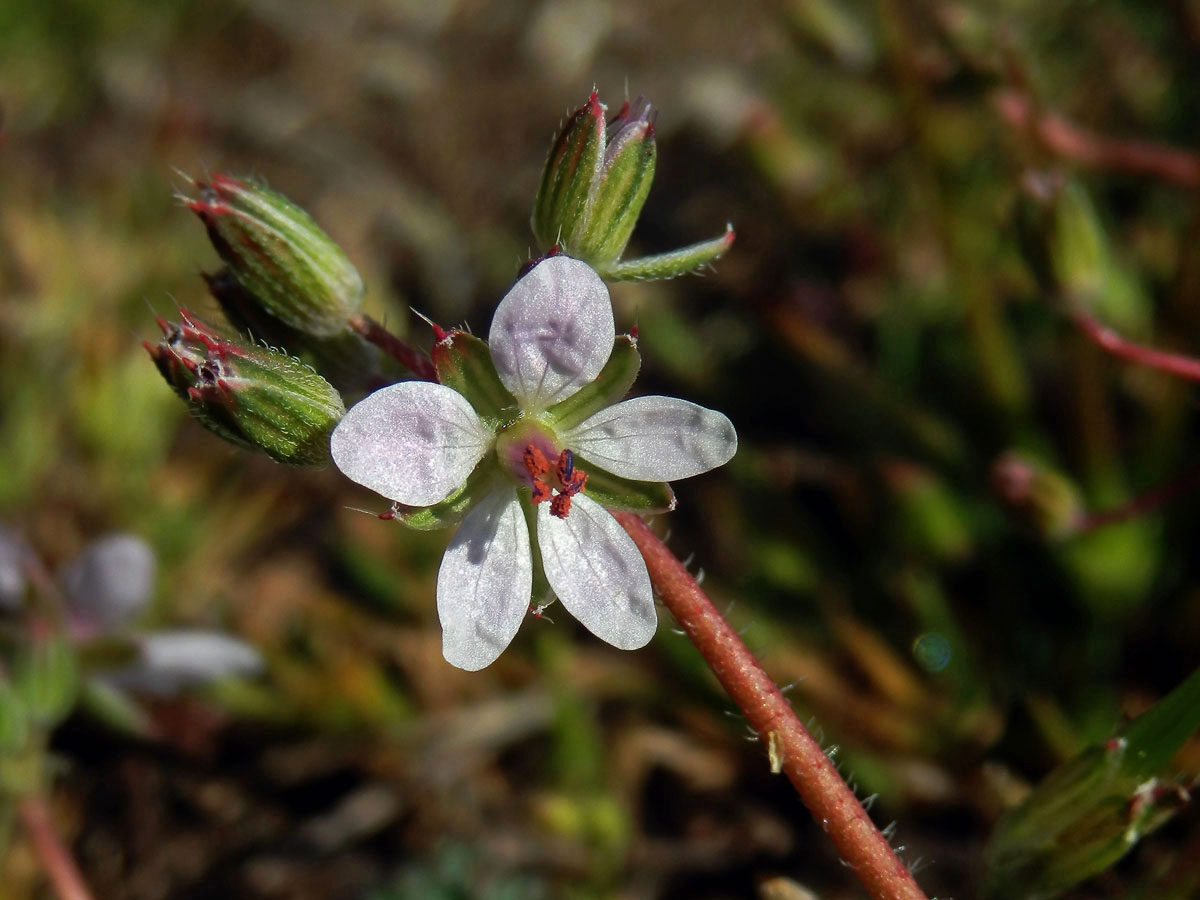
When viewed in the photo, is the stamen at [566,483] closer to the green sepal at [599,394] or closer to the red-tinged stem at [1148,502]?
the green sepal at [599,394]

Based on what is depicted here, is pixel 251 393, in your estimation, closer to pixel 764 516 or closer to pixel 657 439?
pixel 657 439

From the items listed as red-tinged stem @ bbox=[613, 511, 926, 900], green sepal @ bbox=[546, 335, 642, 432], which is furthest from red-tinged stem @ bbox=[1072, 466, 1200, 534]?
green sepal @ bbox=[546, 335, 642, 432]

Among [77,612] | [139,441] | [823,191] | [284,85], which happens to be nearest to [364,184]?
[284,85]

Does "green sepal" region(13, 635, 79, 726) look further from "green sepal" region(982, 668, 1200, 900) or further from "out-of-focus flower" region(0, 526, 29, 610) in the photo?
"green sepal" region(982, 668, 1200, 900)

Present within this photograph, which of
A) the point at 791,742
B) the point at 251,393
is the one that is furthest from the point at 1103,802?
the point at 251,393

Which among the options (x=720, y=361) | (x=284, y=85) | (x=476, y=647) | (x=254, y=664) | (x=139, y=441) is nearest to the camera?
(x=476, y=647)

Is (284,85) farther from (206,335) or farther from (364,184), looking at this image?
(206,335)

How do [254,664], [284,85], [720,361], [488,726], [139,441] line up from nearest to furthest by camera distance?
1. [254,664]
2. [488,726]
3. [139,441]
4. [720,361]
5. [284,85]
